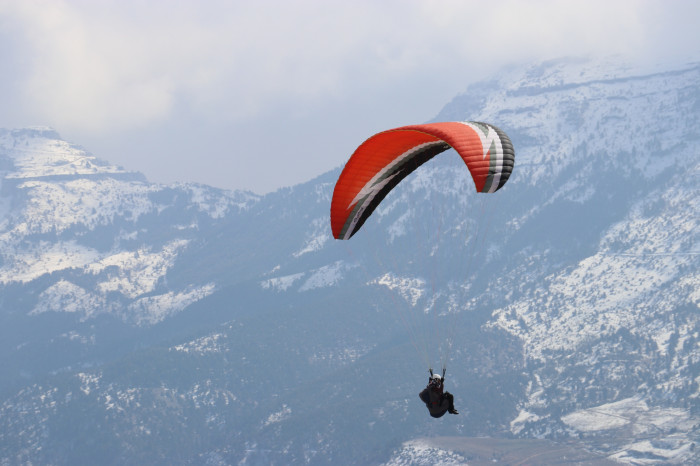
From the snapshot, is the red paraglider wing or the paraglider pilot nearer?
the paraglider pilot

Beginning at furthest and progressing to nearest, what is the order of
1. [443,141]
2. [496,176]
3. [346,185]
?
[346,185]
[443,141]
[496,176]

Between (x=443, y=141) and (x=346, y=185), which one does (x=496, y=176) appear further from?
(x=346, y=185)

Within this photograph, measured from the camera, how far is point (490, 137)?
72188 millimetres

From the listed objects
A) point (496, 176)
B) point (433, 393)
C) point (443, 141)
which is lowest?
point (433, 393)

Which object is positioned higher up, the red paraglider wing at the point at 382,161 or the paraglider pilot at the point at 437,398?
the red paraglider wing at the point at 382,161

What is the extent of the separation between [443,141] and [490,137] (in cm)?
361

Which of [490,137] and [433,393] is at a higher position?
[490,137]

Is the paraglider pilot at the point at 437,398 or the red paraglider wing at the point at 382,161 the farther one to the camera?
the red paraglider wing at the point at 382,161

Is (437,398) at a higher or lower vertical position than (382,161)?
lower

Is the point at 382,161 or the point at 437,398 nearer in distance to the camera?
the point at 437,398

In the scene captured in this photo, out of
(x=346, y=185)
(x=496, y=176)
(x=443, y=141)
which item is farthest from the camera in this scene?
(x=346, y=185)

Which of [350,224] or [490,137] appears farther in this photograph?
[350,224]

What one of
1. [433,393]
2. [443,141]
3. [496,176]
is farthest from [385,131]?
[433,393]

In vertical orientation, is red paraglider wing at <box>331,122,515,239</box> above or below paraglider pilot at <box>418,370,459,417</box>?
above
